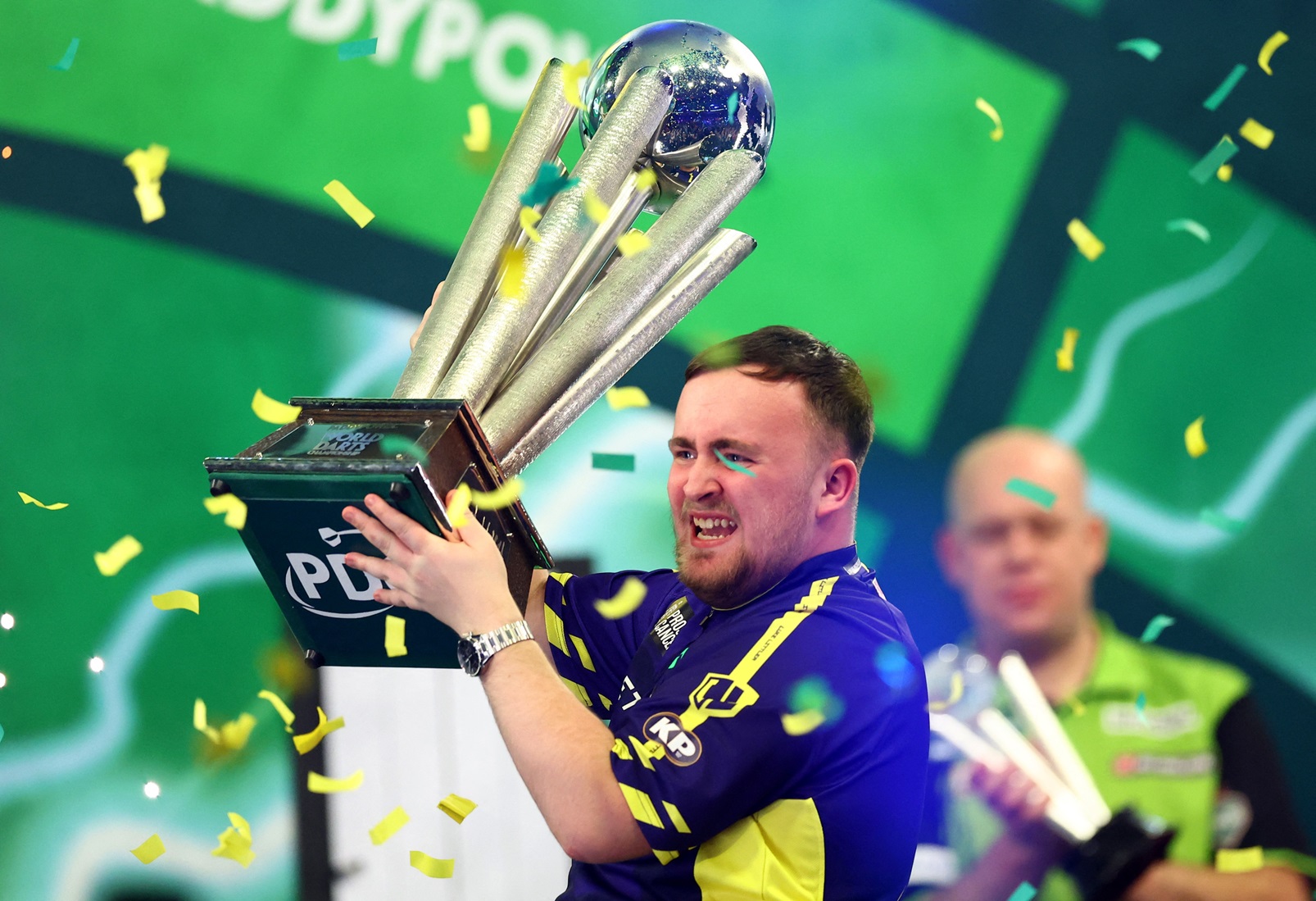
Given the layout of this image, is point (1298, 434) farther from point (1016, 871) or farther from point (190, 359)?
point (190, 359)

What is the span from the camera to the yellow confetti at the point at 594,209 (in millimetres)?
1864

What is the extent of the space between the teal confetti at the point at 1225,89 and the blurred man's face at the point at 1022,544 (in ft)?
4.30

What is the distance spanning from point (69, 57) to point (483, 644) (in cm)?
322

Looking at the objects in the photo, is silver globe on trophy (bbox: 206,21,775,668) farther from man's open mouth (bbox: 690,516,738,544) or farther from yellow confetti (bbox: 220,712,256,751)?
yellow confetti (bbox: 220,712,256,751)

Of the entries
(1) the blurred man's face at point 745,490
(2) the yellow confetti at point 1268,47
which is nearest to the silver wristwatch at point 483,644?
(1) the blurred man's face at point 745,490

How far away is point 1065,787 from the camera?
319 cm

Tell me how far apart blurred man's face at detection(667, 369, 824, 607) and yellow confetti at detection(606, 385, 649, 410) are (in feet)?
1.34

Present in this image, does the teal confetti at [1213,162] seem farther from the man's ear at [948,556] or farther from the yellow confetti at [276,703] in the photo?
the yellow confetti at [276,703]

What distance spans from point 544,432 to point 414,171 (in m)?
2.39

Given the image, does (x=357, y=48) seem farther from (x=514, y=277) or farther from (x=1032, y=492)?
(x=1032, y=492)

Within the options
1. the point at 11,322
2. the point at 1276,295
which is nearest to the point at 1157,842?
the point at 1276,295

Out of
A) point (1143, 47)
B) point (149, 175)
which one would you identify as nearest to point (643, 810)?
point (149, 175)

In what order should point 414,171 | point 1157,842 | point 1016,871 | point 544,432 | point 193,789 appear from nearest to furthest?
point 544,432
point 1157,842
point 1016,871
point 193,789
point 414,171

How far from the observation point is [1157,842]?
2.85m
